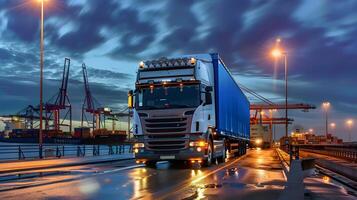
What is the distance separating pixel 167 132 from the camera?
2236 centimetres

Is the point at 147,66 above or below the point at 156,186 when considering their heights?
above

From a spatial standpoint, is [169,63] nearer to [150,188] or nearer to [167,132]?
[167,132]

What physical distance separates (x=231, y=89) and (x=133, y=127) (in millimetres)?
10157

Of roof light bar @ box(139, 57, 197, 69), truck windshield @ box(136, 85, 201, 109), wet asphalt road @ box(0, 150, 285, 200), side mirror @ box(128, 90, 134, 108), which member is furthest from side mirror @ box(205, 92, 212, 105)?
wet asphalt road @ box(0, 150, 285, 200)

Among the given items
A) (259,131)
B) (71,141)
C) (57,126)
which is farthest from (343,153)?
(57,126)

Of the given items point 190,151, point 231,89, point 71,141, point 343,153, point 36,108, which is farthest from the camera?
point 36,108

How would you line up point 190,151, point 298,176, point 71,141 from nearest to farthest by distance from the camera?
point 298,176, point 190,151, point 71,141

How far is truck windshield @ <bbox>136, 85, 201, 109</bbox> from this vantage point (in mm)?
22406

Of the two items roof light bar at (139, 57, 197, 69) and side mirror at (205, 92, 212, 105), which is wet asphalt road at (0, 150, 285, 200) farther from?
roof light bar at (139, 57, 197, 69)

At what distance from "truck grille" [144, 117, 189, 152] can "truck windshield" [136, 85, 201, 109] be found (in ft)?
2.15

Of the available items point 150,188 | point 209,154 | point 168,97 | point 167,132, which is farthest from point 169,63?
point 150,188

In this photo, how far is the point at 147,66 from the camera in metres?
23.7

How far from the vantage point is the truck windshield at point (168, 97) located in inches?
882

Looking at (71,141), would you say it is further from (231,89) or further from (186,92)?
(186,92)
